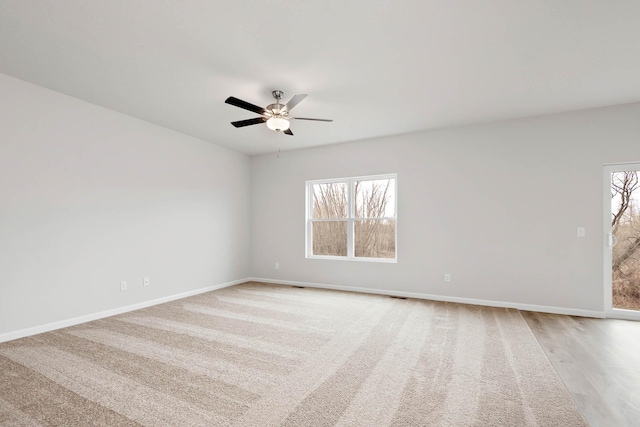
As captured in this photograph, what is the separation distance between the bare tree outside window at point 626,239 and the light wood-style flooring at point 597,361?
1.19 ft

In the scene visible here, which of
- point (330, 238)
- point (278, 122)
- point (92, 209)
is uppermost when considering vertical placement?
point (278, 122)

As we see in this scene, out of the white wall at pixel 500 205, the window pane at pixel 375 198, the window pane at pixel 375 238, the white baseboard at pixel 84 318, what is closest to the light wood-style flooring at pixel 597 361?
the white wall at pixel 500 205

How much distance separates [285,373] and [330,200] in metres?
3.63

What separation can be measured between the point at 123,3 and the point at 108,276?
3181 mm

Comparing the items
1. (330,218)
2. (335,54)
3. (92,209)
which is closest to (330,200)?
(330,218)

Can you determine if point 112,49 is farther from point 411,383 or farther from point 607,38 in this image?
point 607,38

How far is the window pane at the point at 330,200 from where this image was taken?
214 inches

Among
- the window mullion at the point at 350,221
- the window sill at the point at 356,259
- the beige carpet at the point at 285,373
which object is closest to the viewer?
the beige carpet at the point at 285,373

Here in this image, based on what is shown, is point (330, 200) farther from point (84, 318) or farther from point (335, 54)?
point (84, 318)

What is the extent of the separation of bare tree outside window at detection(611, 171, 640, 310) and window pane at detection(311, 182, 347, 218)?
3746 mm

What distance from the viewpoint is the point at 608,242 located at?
363 cm

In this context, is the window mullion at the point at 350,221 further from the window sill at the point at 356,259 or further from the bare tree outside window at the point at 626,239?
the bare tree outside window at the point at 626,239

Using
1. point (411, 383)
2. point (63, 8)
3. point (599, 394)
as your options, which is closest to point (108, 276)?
point (63, 8)

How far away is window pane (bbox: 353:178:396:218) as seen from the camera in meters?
5.01
